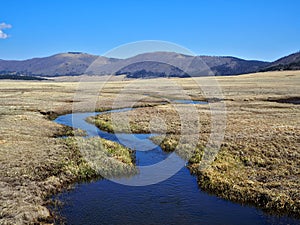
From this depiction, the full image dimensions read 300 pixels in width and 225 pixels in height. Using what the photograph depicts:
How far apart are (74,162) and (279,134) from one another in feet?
67.6

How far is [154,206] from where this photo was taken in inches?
715

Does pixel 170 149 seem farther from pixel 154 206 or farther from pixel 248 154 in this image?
pixel 154 206

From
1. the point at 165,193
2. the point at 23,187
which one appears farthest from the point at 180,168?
the point at 23,187

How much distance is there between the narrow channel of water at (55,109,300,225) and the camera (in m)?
16.5

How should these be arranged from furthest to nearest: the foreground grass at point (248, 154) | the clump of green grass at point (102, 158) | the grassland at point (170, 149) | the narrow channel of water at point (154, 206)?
the clump of green grass at point (102, 158)
the foreground grass at point (248, 154)
the grassland at point (170, 149)
the narrow channel of water at point (154, 206)

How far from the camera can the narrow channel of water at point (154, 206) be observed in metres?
16.5

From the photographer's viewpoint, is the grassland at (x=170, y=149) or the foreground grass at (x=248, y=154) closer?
the grassland at (x=170, y=149)

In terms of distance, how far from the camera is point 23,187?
63.0 ft

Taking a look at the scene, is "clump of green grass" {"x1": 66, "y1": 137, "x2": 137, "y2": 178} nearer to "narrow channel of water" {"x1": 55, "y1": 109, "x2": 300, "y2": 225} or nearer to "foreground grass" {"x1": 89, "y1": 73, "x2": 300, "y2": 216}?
"narrow channel of water" {"x1": 55, "y1": 109, "x2": 300, "y2": 225}

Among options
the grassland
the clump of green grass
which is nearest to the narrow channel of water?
the grassland

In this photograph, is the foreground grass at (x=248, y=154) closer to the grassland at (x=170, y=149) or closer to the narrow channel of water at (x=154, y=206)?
the grassland at (x=170, y=149)

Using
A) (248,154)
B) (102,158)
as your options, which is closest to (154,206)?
(102,158)

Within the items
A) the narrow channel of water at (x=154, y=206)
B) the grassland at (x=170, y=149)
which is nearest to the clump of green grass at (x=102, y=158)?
the grassland at (x=170, y=149)

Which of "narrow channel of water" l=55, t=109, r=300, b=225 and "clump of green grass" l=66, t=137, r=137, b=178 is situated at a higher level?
"clump of green grass" l=66, t=137, r=137, b=178
